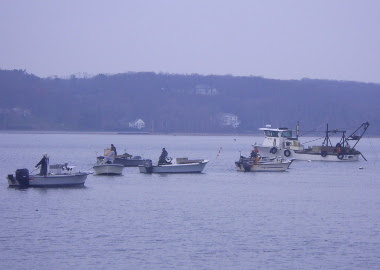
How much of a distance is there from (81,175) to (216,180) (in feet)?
41.4

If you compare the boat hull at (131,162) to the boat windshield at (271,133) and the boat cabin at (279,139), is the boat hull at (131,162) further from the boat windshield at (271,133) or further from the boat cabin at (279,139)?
the boat windshield at (271,133)

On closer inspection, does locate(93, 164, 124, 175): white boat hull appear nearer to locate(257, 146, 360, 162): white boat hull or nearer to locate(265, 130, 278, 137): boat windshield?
locate(257, 146, 360, 162): white boat hull

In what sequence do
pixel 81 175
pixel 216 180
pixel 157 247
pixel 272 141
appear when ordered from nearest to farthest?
1. pixel 157 247
2. pixel 81 175
3. pixel 216 180
4. pixel 272 141

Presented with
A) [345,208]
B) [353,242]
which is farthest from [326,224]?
[345,208]

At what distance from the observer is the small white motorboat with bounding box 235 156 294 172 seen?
59.6 meters

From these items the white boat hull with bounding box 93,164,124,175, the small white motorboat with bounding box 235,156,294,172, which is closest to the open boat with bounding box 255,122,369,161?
the small white motorboat with bounding box 235,156,294,172

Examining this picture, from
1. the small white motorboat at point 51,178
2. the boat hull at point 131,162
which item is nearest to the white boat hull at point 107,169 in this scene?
the small white motorboat at point 51,178

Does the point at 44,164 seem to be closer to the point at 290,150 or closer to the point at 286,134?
the point at 290,150

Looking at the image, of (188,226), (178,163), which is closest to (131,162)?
(178,163)

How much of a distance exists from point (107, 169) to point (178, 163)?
5.32 meters

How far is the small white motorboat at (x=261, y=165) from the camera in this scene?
59562mm

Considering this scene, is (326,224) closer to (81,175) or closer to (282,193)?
(282,193)

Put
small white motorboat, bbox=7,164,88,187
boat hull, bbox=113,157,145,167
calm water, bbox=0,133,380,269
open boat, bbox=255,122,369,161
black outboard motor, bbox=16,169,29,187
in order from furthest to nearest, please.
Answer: open boat, bbox=255,122,369,161, boat hull, bbox=113,157,145,167, small white motorboat, bbox=7,164,88,187, black outboard motor, bbox=16,169,29,187, calm water, bbox=0,133,380,269

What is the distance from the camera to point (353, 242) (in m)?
27.8
